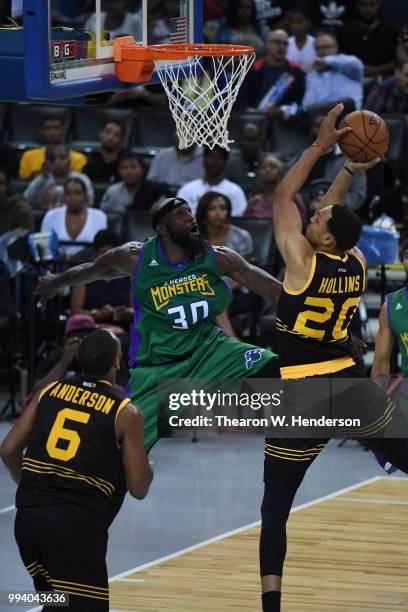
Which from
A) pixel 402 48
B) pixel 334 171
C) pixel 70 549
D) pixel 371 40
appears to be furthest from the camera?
pixel 371 40

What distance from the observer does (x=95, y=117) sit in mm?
15016

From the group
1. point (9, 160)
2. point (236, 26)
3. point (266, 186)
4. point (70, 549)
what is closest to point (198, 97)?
point (70, 549)

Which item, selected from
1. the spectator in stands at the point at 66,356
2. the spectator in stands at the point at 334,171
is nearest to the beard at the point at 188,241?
the spectator in stands at the point at 66,356

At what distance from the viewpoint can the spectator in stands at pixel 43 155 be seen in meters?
13.9

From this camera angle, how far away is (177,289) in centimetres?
689

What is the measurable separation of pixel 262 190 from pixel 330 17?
13.4 ft

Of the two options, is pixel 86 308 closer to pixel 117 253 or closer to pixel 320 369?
pixel 117 253

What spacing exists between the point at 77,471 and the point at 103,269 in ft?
6.84

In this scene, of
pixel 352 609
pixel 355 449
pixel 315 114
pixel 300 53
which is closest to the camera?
pixel 352 609

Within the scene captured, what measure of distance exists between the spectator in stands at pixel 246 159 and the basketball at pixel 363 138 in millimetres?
6671

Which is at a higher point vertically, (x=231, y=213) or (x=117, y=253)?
(x=117, y=253)

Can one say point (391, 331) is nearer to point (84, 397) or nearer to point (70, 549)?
point (84, 397)

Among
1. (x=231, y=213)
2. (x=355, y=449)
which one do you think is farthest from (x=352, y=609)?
(x=231, y=213)

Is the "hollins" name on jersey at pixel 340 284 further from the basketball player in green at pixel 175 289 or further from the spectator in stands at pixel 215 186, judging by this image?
the spectator in stands at pixel 215 186
